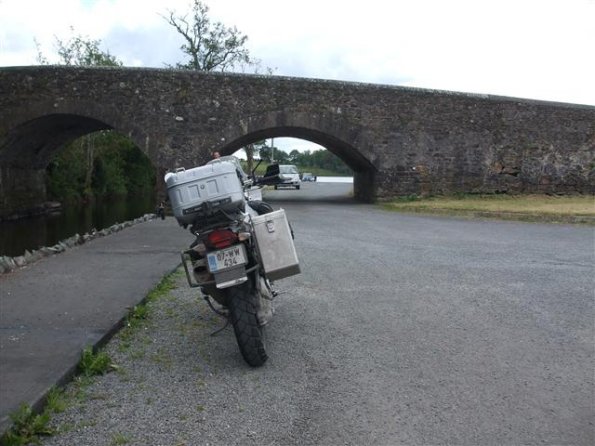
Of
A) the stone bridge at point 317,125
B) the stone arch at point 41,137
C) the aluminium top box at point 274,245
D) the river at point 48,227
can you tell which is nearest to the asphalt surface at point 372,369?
the aluminium top box at point 274,245

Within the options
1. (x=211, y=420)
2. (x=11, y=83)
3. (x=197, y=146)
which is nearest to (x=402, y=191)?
(x=197, y=146)

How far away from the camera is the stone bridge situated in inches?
704

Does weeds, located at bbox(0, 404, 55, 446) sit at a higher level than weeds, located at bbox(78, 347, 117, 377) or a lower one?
higher

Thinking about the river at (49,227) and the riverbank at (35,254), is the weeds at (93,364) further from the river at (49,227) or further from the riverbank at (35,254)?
the river at (49,227)

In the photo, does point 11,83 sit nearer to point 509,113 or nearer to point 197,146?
point 197,146

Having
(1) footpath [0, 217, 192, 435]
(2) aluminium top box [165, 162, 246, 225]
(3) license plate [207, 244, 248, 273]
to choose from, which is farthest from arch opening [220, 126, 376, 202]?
(3) license plate [207, 244, 248, 273]

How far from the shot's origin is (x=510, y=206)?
58.7ft

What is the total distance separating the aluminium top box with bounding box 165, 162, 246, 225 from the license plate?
0.31 meters

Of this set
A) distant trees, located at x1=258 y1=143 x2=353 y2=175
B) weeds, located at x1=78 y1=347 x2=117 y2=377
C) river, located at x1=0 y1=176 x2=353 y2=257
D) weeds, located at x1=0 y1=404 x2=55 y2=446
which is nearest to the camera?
weeds, located at x1=0 y1=404 x2=55 y2=446

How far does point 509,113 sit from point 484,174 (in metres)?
2.37

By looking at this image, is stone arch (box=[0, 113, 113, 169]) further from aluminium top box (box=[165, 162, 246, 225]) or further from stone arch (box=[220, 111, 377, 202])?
aluminium top box (box=[165, 162, 246, 225])

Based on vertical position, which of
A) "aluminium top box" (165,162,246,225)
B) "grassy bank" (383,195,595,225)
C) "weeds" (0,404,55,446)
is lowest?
"grassy bank" (383,195,595,225)

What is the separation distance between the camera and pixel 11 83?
705 inches

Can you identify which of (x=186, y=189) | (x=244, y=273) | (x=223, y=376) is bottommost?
(x=223, y=376)
